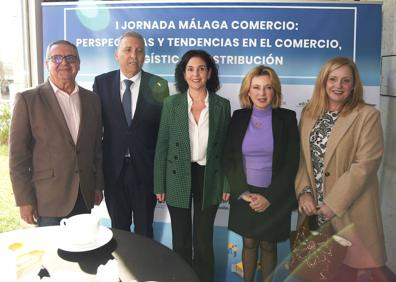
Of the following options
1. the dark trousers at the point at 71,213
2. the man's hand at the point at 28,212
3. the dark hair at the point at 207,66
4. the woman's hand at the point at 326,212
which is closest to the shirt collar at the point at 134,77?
the dark hair at the point at 207,66

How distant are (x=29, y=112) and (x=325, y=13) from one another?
2.05 meters

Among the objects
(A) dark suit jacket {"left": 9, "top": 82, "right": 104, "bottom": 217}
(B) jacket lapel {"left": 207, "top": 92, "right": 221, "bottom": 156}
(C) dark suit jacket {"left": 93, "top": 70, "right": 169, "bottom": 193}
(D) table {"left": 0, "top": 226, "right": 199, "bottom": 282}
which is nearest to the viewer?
(D) table {"left": 0, "top": 226, "right": 199, "bottom": 282}

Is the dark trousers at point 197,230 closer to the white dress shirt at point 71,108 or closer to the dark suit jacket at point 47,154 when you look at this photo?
the dark suit jacket at point 47,154

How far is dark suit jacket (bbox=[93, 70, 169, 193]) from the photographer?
8.68 ft

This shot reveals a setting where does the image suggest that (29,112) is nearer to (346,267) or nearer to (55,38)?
(55,38)

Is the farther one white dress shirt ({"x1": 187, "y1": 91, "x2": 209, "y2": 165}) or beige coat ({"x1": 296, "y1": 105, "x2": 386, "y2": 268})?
white dress shirt ({"x1": 187, "y1": 91, "x2": 209, "y2": 165})

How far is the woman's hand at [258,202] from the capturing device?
2.40 metres

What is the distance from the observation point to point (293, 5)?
9.02 feet

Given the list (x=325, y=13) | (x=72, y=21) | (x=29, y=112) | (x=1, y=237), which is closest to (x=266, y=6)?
(x=325, y=13)

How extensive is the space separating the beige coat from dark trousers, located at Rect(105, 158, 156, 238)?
42.6 inches

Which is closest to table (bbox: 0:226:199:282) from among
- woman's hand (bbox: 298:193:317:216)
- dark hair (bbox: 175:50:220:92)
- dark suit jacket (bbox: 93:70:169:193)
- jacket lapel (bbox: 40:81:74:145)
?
jacket lapel (bbox: 40:81:74:145)

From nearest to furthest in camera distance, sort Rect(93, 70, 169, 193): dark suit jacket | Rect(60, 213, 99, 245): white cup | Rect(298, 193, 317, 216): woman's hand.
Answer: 1. Rect(60, 213, 99, 245): white cup
2. Rect(298, 193, 317, 216): woman's hand
3. Rect(93, 70, 169, 193): dark suit jacket

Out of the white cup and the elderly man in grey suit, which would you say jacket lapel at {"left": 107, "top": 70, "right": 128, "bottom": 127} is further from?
the white cup

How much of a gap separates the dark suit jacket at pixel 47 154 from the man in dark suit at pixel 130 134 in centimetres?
21
